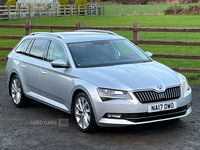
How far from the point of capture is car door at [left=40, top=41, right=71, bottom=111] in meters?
6.70

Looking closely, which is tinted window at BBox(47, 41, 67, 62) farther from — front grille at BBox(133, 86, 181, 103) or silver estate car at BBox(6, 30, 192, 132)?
front grille at BBox(133, 86, 181, 103)

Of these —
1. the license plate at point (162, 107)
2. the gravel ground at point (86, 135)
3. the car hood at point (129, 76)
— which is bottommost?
the gravel ground at point (86, 135)

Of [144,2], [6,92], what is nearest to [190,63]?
[6,92]

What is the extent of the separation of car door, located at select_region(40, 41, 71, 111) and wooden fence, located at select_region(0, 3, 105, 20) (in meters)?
38.6

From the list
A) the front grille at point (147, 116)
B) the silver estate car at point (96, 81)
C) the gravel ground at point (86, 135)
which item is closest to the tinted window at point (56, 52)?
the silver estate car at point (96, 81)

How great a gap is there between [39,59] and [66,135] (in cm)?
187

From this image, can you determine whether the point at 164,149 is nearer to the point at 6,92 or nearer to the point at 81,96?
the point at 81,96

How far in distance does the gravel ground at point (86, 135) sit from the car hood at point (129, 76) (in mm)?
720

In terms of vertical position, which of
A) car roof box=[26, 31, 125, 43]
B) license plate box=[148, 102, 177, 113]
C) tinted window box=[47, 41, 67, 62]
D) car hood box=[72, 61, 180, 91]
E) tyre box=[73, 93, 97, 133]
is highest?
car roof box=[26, 31, 125, 43]

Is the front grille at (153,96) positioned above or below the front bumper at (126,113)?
above

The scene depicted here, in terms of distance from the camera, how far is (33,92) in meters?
7.75

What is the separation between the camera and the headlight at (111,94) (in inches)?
230

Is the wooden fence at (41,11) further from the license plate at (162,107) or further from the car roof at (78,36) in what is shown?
the license plate at (162,107)

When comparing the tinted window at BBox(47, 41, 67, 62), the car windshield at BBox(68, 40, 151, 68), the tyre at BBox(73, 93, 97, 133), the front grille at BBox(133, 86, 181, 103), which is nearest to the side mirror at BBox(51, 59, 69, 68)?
the car windshield at BBox(68, 40, 151, 68)
